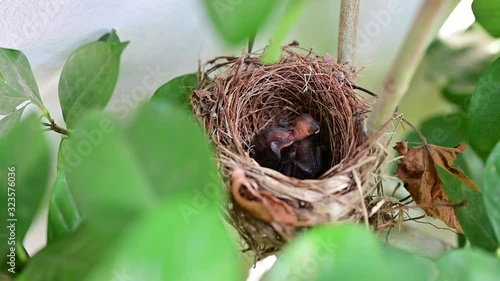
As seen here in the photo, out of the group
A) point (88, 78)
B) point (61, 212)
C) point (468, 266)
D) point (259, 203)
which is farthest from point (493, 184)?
point (88, 78)

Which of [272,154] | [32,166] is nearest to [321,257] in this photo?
[32,166]

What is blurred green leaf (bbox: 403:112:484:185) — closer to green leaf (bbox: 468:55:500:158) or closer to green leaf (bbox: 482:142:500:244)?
green leaf (bbox: 468:55:500:158)

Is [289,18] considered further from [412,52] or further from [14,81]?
[14,81]

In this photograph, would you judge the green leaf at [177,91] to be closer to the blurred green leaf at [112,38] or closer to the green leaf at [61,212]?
the blurred green leaf at [112,38]

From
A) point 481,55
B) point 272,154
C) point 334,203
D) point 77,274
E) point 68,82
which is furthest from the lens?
point 481,55

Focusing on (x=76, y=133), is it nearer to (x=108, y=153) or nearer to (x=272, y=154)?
(x=108, y=153)
